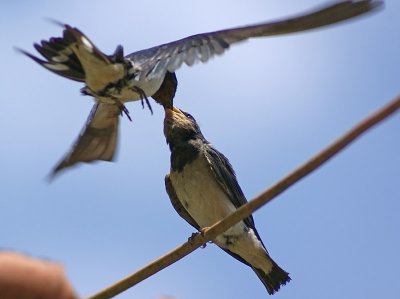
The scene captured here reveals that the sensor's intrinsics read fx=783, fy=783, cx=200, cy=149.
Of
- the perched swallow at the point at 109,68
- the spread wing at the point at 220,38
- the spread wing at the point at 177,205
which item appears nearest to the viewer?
the spread wing at the point at 220,38

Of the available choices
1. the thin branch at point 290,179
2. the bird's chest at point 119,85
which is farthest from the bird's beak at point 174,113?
the thin branch at point 290,179

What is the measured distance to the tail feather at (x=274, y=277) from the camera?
21.1ft

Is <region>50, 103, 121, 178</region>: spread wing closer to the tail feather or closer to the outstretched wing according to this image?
the outstretched wing

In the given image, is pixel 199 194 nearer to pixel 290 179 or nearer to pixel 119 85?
pixel 119 85

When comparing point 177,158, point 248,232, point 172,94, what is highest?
point 172,94

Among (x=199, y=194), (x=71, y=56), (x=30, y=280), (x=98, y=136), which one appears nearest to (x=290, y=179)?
(x=30, y=280)

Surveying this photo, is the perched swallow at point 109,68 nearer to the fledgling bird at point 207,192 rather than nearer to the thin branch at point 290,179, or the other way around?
the thin branch at point 290,179

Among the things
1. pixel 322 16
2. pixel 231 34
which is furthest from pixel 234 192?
pixel 322 16

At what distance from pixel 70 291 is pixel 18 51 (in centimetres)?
262

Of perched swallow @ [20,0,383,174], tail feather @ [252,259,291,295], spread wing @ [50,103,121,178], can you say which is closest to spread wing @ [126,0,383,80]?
perched swallow @ [20,0,383,174]

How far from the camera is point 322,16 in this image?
247cm

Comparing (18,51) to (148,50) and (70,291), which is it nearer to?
(148,50)

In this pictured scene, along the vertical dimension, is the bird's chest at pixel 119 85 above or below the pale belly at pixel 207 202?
above

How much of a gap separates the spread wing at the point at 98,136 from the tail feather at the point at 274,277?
A: 2316 mm
